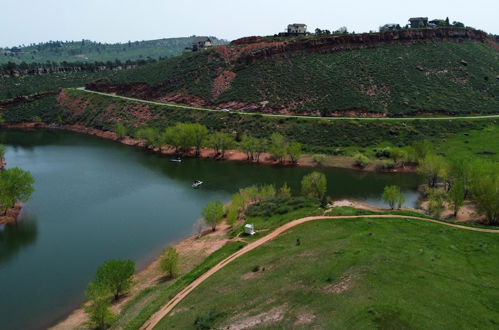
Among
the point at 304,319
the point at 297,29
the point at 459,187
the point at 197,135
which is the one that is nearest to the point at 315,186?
the point at 459,187

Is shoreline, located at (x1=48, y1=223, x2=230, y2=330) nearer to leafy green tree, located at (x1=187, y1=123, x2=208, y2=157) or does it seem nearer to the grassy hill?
leafy green tree, located at (x1=187, y1=123, x2=208, y2=157)

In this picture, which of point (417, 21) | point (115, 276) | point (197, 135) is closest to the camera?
point (115, 276)

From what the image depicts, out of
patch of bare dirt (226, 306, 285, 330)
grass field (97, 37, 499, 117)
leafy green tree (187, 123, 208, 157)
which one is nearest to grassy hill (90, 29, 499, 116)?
grass field (97, 37, 499, 117)

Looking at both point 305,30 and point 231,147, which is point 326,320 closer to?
point 231,147

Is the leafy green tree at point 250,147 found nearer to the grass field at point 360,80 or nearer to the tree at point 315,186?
the grass field at point 360,80

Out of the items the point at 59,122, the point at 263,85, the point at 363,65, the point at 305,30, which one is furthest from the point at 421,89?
the point at 59,122

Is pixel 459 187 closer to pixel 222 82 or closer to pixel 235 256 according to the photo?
pixel 235 256
